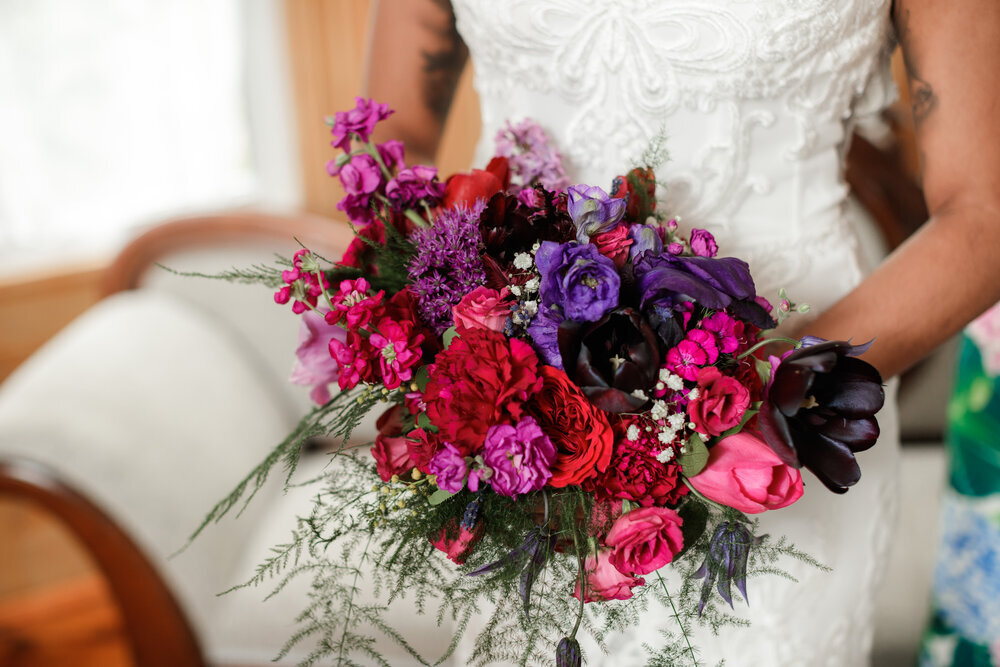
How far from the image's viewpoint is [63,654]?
2.14 metres

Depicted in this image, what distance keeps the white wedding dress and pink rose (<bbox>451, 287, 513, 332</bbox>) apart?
0.36m

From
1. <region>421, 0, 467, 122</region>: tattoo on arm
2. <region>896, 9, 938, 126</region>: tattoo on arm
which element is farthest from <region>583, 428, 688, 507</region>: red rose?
<region>421, 0, 467, 122</region>: tattoo on arm

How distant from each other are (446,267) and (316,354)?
17cm

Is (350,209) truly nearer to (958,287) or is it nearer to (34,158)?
(958,287)

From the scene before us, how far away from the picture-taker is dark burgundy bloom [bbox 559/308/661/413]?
57 cm

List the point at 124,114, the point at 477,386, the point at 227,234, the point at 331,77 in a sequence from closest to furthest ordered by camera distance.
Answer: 1. the point at 477,386
2. the point at 227,234
3. the point at 331,77
4. the point at 124,114

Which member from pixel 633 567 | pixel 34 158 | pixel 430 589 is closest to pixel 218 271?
pixel 34 158

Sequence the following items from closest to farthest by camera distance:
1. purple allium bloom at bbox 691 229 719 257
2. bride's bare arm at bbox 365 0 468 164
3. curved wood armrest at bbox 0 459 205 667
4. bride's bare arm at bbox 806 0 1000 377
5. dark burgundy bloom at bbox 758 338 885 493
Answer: dark burgundy bloom at bbox 758 338 885 493
purple allium bloom at bbox 691 229 719 257
bride's bare arm at bbox 806 0 1000 377
bride's bare arm at bbox 365 0 468 164
curved wood armrest at bbox 0 459 205 667

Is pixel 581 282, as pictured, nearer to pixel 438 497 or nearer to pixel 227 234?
pixel 438 497

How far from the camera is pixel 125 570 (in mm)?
1523

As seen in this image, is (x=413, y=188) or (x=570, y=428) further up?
(x=413, y=188)

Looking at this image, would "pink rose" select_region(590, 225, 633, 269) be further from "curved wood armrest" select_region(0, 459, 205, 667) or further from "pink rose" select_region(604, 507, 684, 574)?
"curved wood armrest" select_region(0, 459, 205, 667)

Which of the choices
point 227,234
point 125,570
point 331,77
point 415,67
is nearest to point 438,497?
point 415,67

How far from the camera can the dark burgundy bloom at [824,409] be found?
561mm
